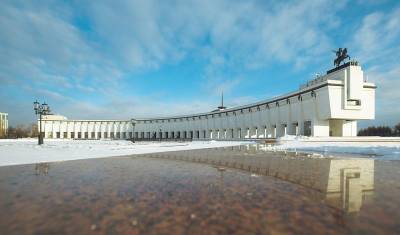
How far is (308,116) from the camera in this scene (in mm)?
47719

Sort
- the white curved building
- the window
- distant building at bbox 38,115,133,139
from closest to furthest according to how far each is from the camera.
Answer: the white curved building, the window, distant building at bbox 38,115,133,139

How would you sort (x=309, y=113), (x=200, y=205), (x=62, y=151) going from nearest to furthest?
1. (x=200, y=205)
2. (x=62, y=151)
3. (x=309, y=113)

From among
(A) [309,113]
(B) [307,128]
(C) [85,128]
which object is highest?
(A) [309,113]

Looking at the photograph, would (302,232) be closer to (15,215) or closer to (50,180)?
(15,215)

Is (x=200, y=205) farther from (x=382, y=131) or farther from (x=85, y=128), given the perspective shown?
(x=85, y=128)

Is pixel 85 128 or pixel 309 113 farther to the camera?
pixel 85 128

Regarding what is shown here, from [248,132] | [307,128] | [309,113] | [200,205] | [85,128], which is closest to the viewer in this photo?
[200,205]

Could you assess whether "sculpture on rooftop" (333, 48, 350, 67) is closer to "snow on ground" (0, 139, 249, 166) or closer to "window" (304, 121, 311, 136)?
"window" (304, 121, 311, 136)

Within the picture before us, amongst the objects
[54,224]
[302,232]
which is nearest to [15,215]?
[54,224]

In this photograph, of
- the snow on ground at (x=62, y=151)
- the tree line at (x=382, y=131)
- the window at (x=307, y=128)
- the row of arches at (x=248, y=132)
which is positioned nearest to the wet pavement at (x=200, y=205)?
the snow on ground at (x=62, y=151)

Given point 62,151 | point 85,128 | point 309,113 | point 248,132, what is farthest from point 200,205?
point 85,128

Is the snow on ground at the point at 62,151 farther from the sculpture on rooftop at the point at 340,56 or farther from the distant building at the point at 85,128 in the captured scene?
the distant building at the point at 85,128

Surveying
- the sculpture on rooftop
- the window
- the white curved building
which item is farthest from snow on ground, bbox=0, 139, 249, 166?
the sculpture on rooftop

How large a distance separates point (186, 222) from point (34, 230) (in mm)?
2130
